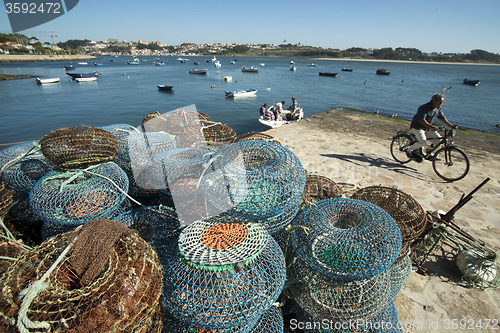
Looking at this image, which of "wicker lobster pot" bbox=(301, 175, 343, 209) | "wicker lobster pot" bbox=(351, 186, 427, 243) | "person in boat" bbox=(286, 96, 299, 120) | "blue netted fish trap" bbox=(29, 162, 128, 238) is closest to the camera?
"blue netted fish trap" bbox=(29, 162, 128, 238)

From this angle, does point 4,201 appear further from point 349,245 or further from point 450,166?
point 450,166

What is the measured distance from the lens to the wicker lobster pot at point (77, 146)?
311 cm

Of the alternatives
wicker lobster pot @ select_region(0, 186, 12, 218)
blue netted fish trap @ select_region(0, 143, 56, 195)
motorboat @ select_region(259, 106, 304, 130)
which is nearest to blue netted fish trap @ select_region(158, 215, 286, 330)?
wicker lobster pot @ select_region(0, 186, 12, 218)

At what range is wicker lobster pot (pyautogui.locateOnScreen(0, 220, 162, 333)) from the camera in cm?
159

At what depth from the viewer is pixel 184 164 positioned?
10.9 ft

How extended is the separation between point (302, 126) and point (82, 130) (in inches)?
415

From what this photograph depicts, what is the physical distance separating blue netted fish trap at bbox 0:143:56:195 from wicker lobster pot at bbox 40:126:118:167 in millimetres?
501

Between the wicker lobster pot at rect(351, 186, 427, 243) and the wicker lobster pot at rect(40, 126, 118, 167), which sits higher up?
the wicker lobster pot at rect(40, 126, 118, 167)

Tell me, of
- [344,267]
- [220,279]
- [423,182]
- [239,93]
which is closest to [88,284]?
[220,279]

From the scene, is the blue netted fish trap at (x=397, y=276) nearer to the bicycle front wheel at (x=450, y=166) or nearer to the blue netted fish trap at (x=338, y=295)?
the blue netted fish trap at (x=338, y=295)

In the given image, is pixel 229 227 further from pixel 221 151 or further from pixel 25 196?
pixel 25 196

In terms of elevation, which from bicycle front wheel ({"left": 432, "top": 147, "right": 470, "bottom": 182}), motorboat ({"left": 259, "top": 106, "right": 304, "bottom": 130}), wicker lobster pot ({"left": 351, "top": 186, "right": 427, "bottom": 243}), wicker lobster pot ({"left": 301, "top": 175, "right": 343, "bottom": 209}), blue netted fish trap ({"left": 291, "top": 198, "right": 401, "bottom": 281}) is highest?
blue netted fish trap ({"left": 291, "top": 198, "right": 401, "bottom": 281})

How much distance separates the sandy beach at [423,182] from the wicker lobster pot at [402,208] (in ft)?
3.44

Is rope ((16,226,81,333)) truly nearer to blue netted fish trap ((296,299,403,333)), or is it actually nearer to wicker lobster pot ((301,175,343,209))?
blue netted fish trap ((296,299,403,333))
